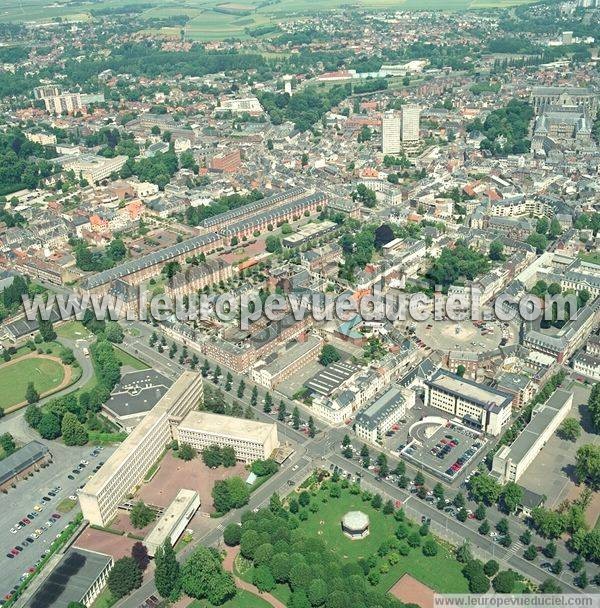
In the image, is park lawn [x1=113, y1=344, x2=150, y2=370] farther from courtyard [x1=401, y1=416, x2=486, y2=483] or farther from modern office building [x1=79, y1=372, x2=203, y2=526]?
courtyard [x1=401, y1=416, x2=486, y2=483]

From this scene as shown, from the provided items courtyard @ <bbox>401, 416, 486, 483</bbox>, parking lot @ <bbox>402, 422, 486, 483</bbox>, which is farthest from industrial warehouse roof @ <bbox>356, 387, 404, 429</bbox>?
parking lot @ <bbox>402, 422, 486, 483</bbox>

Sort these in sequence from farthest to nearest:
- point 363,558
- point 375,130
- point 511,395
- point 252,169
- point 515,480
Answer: point 375,130
point 252,169
point 511,395
point 515,480
point 363,558

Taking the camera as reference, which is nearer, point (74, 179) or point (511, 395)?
point (511, 395)

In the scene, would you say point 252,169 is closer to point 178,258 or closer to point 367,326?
point 178,258

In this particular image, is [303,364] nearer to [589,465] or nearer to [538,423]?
[538,423]

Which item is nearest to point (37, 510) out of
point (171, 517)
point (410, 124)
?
point (171, 517)

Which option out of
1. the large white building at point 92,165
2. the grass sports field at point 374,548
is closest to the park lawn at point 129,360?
the grass sports field at point 374,548

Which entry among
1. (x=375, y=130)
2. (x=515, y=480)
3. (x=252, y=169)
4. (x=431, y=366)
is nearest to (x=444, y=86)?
(x=375, y=130)
